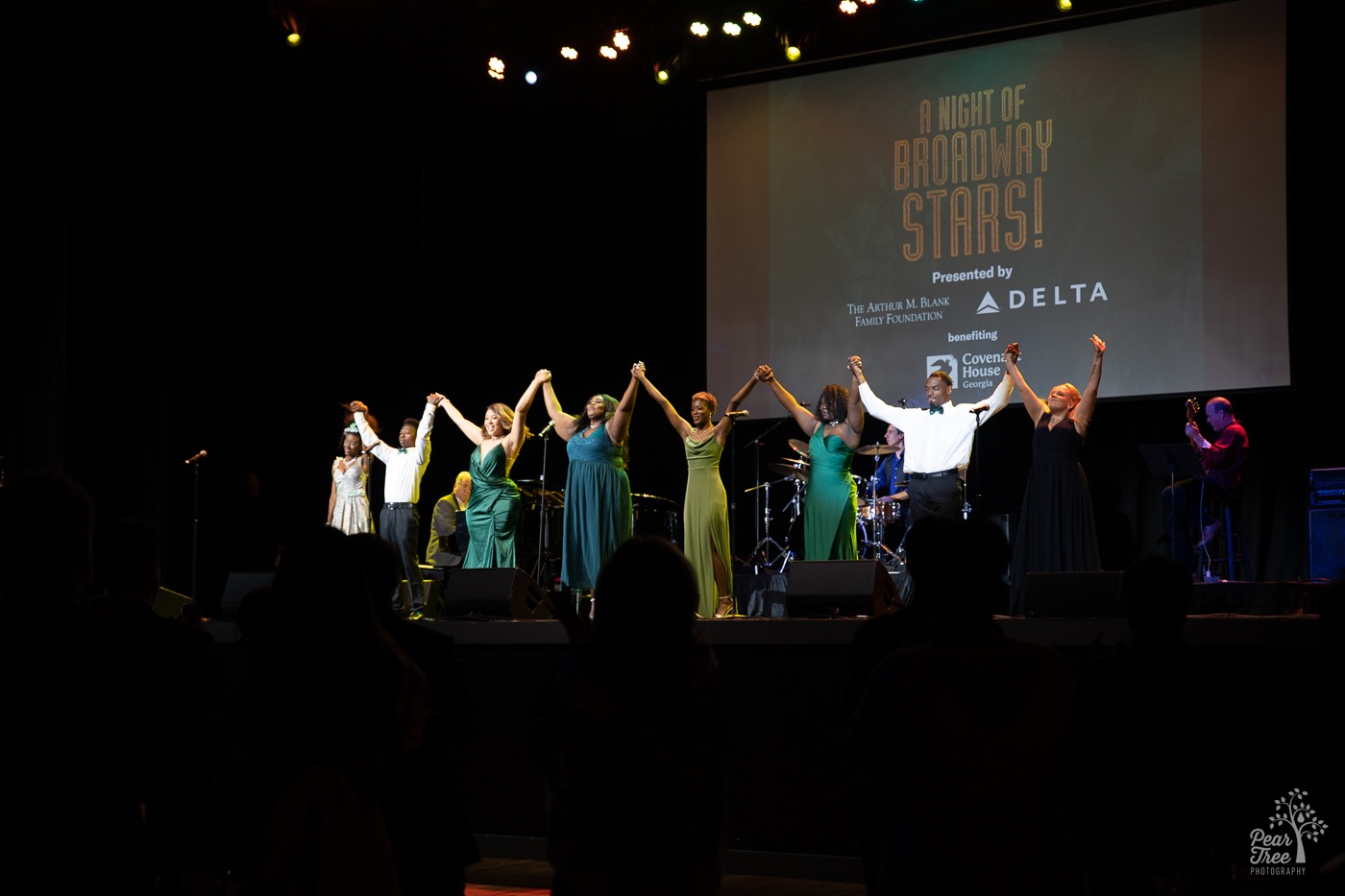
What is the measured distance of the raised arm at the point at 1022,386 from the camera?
8.31m

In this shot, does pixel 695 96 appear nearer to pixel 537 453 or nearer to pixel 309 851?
pixel 537 453

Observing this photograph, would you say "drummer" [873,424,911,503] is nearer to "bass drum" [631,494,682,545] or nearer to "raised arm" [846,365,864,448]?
"raised arm" [846,365,864,448]

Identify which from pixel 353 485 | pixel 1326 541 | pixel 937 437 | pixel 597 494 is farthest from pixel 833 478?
pixel 353 485

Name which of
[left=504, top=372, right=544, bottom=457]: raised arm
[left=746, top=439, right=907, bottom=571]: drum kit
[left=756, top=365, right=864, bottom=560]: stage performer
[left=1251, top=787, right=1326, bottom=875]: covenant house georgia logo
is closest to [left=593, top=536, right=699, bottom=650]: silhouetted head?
[left=1251, top=787, right=1326, bottom=875]: covenant house georgia logo

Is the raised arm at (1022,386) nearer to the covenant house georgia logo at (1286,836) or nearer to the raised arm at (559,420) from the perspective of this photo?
the raised arm at (559,420)

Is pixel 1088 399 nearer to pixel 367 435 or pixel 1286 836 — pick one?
pixel 1286 836

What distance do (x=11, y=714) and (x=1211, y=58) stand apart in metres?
8.82

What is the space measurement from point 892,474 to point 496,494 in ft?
10.3

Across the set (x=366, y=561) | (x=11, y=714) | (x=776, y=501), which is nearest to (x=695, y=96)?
(x=776, y=501)

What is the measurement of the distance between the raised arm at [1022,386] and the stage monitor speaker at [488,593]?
352 cm

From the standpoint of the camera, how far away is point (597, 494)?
901 centimetres

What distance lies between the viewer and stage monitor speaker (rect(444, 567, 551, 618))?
22.1 feet

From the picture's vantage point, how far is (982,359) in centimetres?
938

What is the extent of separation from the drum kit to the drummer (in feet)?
0.05
